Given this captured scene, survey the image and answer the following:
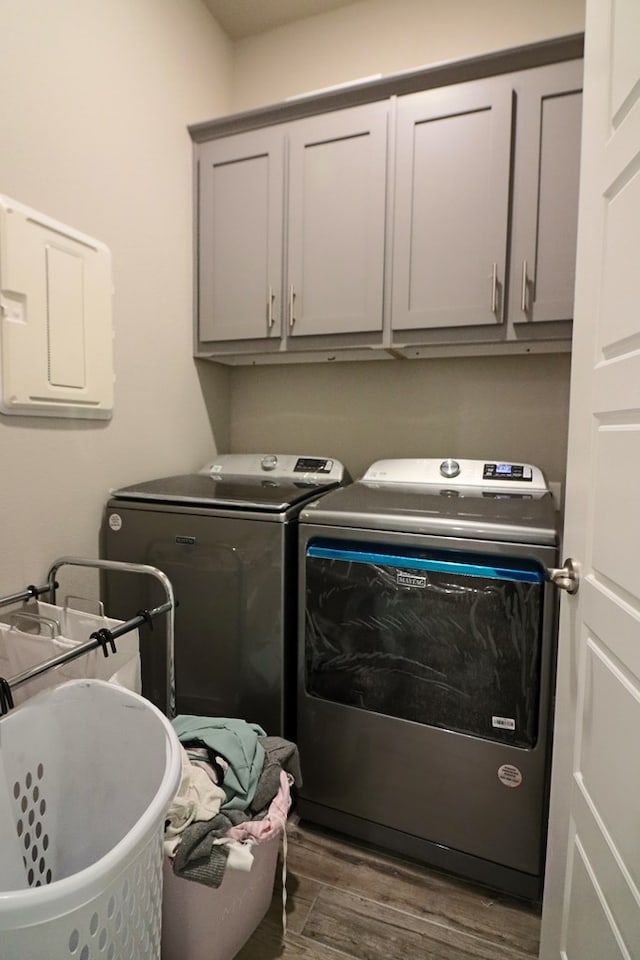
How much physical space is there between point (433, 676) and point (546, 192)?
156 cm

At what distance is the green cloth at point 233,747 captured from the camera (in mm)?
1098

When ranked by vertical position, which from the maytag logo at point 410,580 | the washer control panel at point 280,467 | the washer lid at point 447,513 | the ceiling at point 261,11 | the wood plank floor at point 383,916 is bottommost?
the wood plank floor at point 383,916

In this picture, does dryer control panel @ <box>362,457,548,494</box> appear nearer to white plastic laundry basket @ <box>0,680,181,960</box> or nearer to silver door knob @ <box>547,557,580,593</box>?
silver door knob @ <box>547,557,580,593</box>

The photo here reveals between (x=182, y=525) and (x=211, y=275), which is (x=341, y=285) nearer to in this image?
(x=211, y=275)

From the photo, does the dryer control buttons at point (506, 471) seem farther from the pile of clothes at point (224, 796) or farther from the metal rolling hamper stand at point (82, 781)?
the metal rolling hamper stand at point (82, 781)

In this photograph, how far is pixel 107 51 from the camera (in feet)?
5.18

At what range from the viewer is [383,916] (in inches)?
50.6

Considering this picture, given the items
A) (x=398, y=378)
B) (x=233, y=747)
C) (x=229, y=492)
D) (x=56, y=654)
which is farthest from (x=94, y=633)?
(x=398, y=378)

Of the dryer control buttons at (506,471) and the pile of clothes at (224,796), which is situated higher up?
the dryer control buttons at (506,471)

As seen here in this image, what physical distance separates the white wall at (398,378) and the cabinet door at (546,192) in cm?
38

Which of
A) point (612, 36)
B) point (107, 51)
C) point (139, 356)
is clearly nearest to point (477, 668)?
point (612, 36)

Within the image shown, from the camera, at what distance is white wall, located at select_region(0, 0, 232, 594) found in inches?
53.4

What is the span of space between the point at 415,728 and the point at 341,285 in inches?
60.6

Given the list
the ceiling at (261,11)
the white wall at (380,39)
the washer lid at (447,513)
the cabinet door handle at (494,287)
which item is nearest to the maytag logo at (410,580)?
the washer lid at (447,513)
